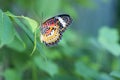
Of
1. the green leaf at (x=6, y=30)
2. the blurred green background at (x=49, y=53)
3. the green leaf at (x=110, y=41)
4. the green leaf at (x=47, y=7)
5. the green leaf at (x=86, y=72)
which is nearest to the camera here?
the green leaf at (x=6, y=30)

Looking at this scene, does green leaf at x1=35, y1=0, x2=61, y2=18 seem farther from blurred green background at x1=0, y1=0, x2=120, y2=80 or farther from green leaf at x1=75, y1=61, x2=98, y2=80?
green leaf at x1=75, y1=61, x2=98, y2=80

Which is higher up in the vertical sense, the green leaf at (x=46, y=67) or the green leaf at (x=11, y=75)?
the green leaf at (x=46, y=67)

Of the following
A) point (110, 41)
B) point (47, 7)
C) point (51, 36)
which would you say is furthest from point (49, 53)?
point (51, 36)

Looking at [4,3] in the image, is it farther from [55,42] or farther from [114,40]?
[55,42]

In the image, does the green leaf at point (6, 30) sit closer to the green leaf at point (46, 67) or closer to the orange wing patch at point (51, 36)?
the orange wing patch at point (51, 36)

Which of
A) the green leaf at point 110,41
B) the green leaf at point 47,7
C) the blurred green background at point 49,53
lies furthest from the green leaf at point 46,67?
the green leaf at point 47,7

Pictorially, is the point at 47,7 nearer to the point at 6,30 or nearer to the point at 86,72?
the point at 86,72
